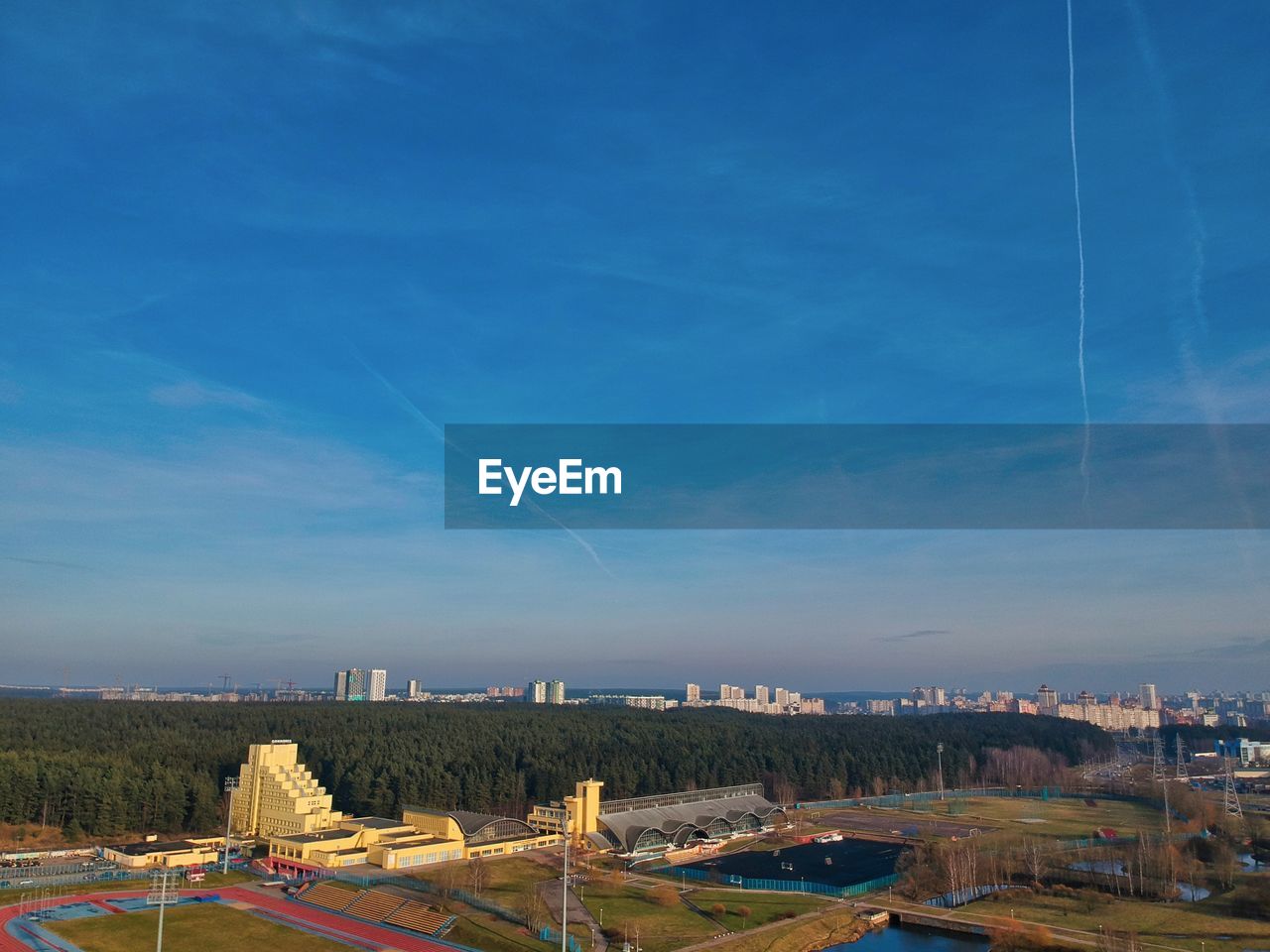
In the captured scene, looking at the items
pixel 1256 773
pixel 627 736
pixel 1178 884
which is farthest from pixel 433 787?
pixel 1256 773

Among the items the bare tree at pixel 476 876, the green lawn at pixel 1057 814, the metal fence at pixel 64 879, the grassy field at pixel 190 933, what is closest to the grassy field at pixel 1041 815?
the green lawn at pixel 1057 814

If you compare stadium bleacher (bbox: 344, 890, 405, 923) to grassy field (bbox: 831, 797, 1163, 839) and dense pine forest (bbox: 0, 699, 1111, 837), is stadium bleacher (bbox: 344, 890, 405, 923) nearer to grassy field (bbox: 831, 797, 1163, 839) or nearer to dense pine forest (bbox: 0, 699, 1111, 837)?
dense pine forest (bbox: 0, 699, 1111, 837)

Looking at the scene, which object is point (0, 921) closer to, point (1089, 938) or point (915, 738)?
point (1089, 938)

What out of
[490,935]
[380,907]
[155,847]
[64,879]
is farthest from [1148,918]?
[64,879]

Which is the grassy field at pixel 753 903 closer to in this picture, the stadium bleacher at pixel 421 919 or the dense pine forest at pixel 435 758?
the stadium bleacher at pixel 421 919

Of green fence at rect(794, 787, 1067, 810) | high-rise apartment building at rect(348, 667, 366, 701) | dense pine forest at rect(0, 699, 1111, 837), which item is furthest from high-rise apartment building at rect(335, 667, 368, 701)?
green fence at rect(794, 787, 1067, 810)

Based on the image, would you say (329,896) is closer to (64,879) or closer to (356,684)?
(64,879)
